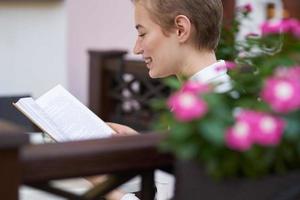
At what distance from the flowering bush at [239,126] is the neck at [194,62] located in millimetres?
1049

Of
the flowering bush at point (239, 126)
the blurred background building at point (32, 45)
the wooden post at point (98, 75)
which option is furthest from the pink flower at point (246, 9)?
the flowering bush at point (239, 126)

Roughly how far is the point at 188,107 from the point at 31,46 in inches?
247

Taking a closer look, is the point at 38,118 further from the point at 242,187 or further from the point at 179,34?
the point at 242,187

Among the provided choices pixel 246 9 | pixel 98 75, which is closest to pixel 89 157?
pixel 246 9

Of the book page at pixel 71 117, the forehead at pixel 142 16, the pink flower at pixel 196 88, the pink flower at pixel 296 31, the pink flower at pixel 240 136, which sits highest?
the pink flower at pixel 296 31

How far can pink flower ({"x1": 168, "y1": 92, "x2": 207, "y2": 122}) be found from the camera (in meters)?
1.61

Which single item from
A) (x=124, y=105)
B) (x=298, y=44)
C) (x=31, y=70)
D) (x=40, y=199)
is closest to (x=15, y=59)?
(x=31, y=70)

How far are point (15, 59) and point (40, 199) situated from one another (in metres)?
2.30

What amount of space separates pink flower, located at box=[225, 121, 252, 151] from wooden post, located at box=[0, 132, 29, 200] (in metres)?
0.36

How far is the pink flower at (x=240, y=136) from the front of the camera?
159cm

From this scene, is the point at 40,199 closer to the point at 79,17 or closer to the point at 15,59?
the point at 15,59

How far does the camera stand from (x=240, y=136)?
1597mm

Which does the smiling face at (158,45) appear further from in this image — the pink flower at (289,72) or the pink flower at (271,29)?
the pink flower at (289,72)

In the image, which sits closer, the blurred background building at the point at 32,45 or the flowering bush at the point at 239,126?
the flowering bush at the point at 239,126
